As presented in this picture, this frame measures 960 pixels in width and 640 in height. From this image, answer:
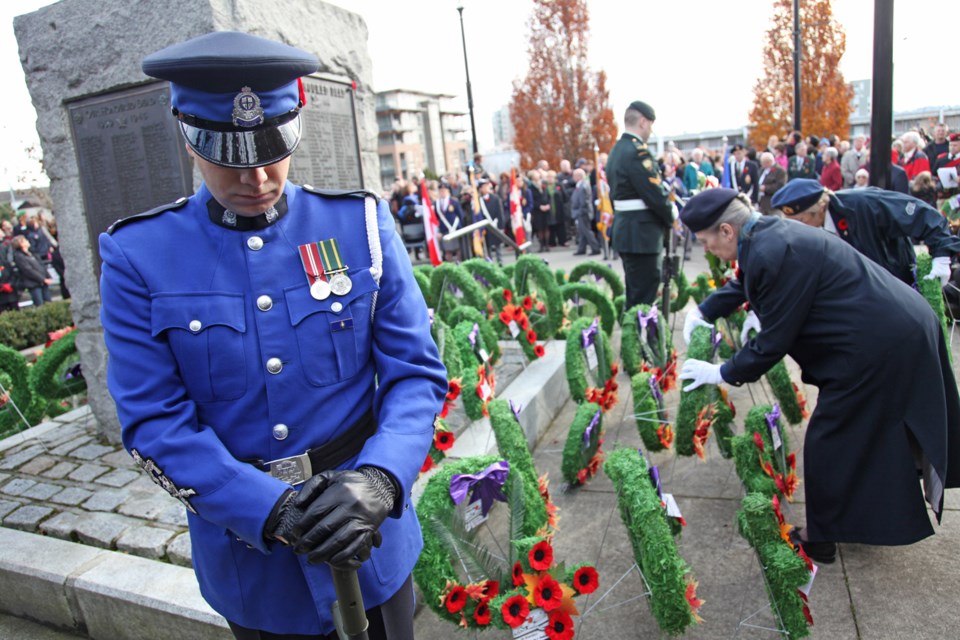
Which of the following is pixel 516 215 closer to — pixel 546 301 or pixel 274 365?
pixel 546 301

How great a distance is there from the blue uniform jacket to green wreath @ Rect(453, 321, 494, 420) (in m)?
2.14

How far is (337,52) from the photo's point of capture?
15.1 ft

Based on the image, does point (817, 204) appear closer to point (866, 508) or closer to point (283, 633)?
point (866, 508)

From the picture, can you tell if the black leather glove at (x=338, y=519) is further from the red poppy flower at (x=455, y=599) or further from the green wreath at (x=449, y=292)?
the green wreath at (x=449, y=292)

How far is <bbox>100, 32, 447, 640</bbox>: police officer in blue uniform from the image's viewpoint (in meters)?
1.47

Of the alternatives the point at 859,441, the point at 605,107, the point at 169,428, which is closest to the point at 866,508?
the point at 859,441

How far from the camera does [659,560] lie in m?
2.37

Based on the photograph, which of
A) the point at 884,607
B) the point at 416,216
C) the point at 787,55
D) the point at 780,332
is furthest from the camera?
the point at 787,55

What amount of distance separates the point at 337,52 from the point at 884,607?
422 centimetres

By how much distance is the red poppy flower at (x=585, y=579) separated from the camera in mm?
2480

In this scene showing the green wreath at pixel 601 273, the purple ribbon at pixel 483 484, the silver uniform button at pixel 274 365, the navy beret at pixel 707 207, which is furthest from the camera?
the green wreath at pixel 601 273

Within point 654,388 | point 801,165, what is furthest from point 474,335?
point 801,165

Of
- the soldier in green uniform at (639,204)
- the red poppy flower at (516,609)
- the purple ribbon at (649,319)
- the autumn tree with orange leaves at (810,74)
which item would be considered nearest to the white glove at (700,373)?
the purple ribbon at (649,319)

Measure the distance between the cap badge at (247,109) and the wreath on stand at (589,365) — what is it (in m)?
2.97
